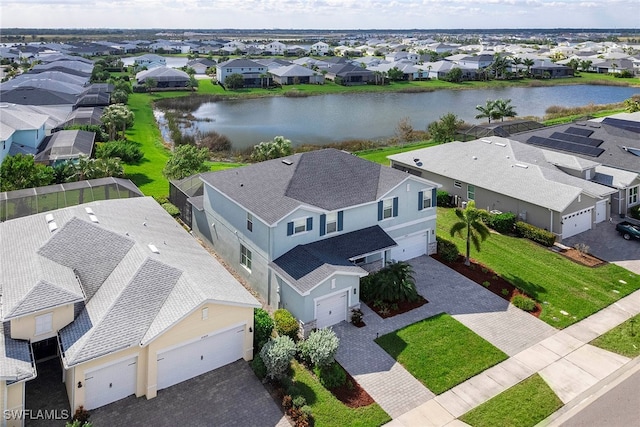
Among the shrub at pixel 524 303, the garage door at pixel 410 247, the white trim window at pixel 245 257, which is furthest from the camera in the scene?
the garage door at pixel 410 247

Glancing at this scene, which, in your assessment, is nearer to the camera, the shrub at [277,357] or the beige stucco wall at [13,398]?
the beige stucco wall at [13,398]

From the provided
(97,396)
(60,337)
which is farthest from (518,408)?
(60,337)

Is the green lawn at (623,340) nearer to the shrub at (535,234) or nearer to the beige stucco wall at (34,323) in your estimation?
the shrub at (535,234)

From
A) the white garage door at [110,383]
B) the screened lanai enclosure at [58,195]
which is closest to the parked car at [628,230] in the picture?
the white garage door at [110,383]

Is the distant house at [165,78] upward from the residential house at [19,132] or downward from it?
upward

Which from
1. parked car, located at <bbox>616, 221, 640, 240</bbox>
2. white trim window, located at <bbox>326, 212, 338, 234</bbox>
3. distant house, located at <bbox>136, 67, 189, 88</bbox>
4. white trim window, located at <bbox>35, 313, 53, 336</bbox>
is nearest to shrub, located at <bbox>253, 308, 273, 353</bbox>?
white trim window, located at <bbox>326, 212, 338, 234</bbox>

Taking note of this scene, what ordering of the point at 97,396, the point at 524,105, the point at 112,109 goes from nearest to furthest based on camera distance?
1. the point at 97,396
2. the point at 112,109
3. the point at 524,105

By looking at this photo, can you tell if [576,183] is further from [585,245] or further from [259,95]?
[259,95]

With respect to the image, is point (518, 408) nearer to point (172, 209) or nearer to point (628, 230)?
point (628, 230)
